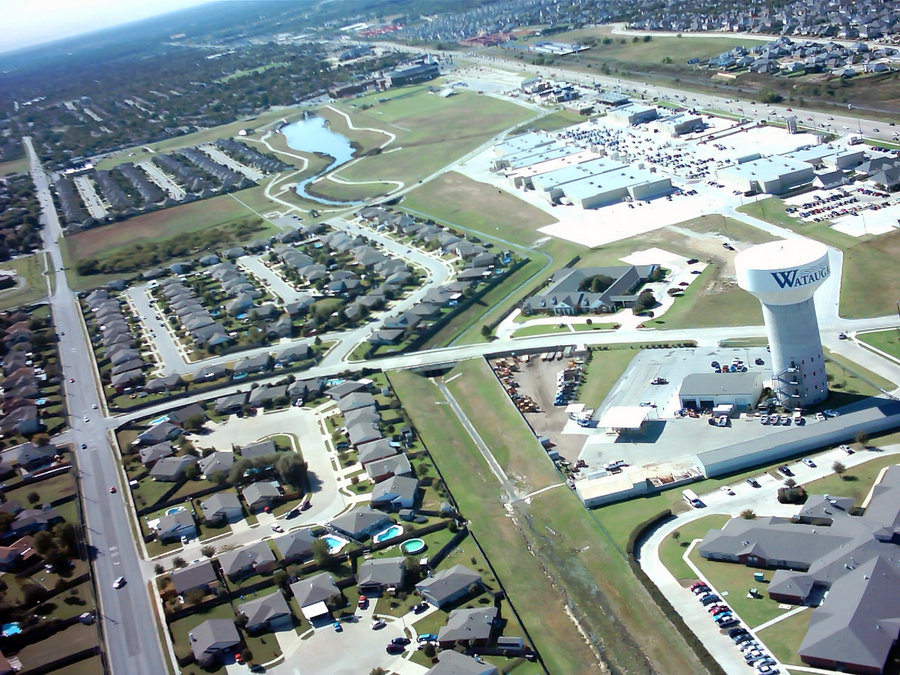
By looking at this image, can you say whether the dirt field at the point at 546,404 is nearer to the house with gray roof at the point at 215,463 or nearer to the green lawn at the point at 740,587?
the green lawn at the point at 740,587

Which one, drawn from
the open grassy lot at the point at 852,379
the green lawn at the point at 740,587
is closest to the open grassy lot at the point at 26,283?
the green lawn at the point at 740,587

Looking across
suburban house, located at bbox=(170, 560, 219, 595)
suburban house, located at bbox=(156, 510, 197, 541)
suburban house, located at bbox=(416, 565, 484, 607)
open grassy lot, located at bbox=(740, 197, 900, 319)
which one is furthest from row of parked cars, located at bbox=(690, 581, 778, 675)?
open grassy lot, located at bbox=(740, 197, 900, 319)

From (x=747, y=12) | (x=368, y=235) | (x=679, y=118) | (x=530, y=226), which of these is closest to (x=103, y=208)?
(x=368, y=235)

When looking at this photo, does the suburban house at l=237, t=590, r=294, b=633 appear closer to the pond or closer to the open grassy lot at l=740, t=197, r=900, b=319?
the open grassy lot at l=740, t=197, r=900, b=319

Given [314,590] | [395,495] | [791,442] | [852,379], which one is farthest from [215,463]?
[852,379]

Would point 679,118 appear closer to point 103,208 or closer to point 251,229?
point 251,229

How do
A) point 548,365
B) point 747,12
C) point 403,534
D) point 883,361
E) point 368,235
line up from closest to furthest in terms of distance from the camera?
point 403,534
point 883,361
point 548,365
point 368,235
point 747,12
